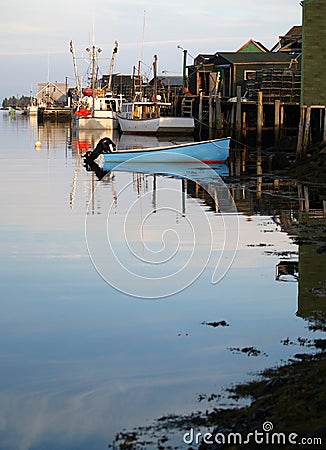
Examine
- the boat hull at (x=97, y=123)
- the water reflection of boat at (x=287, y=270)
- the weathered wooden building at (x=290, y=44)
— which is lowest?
the water reflection of boat at (x=287, y=270)

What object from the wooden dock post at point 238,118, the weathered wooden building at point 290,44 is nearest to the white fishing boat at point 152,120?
the weathered wooden building at point 290,44

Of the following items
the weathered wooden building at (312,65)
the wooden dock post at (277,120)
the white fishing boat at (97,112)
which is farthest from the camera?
the white fishing boat at (97,112)

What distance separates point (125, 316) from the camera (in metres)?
9.39

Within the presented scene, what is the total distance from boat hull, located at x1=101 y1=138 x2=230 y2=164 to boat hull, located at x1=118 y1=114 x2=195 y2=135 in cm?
2130

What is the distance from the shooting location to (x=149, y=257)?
1280 cm

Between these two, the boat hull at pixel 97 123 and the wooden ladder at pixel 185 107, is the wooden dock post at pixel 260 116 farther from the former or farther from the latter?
the boat hull at pixel 97 123

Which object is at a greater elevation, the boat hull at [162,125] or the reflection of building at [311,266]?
the boat hull at [162,125]

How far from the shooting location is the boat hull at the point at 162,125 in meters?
53.4

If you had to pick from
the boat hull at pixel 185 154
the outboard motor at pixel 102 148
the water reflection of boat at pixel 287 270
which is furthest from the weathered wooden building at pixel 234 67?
the water reflection of boat at pixel 287 270

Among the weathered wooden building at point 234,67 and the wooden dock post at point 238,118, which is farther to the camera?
the weathered wooden building at point 234,67

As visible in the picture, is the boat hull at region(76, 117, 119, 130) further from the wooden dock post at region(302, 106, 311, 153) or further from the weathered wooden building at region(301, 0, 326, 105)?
the wooden dock post at region(302, 106, 311, 153)

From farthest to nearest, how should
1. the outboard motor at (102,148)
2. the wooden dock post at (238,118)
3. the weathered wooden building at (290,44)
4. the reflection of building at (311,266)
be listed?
the weathered wooden building at (290,44) → the wooden dock post at (238,118) → the outboard motor at (102,148) → the reflection of building at (311,266)

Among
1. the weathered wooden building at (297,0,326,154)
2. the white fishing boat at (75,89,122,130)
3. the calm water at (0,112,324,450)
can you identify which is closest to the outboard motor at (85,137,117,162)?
the weathered wooden building at (297,0,326,154)

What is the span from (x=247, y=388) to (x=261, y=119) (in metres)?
32.3
